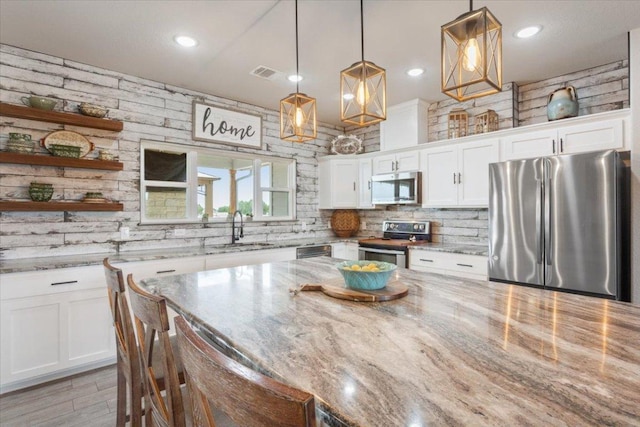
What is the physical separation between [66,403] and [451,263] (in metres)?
3.41

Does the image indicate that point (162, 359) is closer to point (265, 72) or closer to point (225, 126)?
point (265, 72)

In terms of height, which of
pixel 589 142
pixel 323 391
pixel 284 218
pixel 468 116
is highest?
pixel 468 116

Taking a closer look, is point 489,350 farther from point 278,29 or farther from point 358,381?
point 278,29

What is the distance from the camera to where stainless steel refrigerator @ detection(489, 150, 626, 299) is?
7.95 feet

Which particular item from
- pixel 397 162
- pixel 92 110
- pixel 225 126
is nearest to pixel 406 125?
→ pixel 397 162

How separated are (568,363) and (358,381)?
1.82 feet

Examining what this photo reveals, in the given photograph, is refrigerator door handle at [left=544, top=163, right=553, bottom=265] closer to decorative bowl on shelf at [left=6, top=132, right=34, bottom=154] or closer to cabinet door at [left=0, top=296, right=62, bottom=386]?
cabinet door at [left=0, top=296, right=62, bottom=386]

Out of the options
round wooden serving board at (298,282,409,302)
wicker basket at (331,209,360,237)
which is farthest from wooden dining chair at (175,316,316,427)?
wicker basket at (331,209,360,237)

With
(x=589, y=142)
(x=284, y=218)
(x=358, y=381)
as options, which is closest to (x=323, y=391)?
(x=358, y=381)

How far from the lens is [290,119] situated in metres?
2.19

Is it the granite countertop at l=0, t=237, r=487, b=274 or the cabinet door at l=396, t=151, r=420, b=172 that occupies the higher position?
the cabinet door at l=396, t=151, r=420, b=172

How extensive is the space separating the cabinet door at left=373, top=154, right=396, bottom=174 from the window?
115 centimetres

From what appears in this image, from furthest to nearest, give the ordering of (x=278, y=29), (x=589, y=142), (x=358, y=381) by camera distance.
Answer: (x=589, y=142) < (x=278, y=29) < (x=358, y=381)

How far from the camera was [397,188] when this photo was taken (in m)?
4.26
